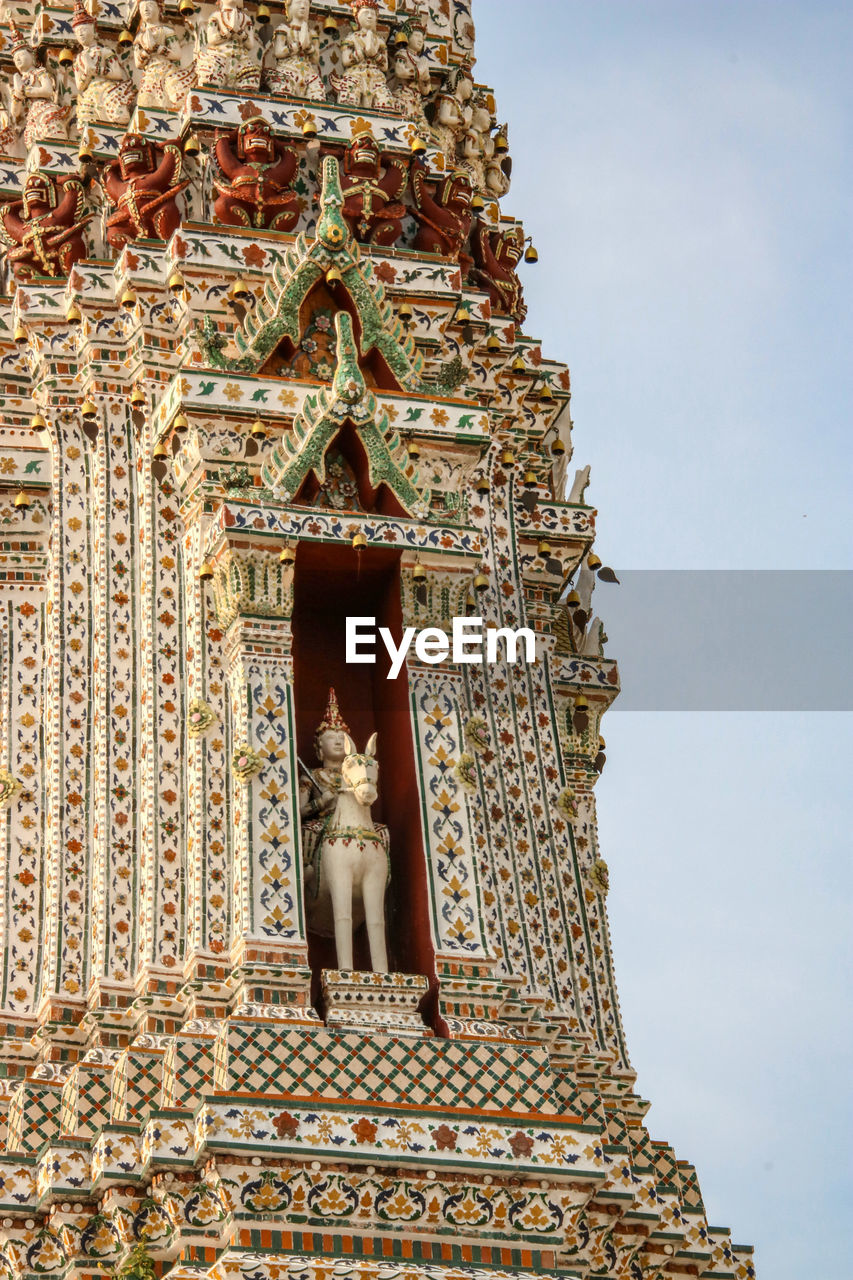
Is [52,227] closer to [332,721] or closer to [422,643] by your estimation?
[422,643]

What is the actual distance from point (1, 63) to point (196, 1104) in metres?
9.31

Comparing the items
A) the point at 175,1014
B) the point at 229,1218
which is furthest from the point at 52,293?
the point at 229,1218

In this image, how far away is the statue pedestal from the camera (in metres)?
18.6

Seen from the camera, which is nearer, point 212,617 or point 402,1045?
point 402,1045

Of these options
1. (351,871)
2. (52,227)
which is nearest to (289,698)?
(351,871)

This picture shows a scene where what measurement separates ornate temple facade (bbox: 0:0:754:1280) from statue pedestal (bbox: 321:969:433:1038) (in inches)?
0.9

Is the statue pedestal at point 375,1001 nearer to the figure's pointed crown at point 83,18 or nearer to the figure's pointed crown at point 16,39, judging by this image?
the figure's pointed crown at point 83,18

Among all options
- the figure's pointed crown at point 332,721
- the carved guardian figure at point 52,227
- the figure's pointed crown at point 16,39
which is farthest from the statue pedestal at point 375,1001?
the figure's pointed crown at point 16,39

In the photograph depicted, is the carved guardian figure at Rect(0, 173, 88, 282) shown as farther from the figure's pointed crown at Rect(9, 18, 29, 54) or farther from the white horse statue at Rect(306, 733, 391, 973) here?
the white horse statue at Rect(306, 733, 391, 973)

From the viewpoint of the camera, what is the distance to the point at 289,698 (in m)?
19.8

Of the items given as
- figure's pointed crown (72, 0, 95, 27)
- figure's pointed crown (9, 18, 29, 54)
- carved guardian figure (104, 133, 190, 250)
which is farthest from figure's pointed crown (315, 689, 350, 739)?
figure's pointed crown (9, 18, 29, 54)

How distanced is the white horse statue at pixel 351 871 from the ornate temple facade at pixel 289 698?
0.03 meters

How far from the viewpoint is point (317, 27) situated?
23.2 m

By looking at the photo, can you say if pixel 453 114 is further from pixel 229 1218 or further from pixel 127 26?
pixel 229 1218
